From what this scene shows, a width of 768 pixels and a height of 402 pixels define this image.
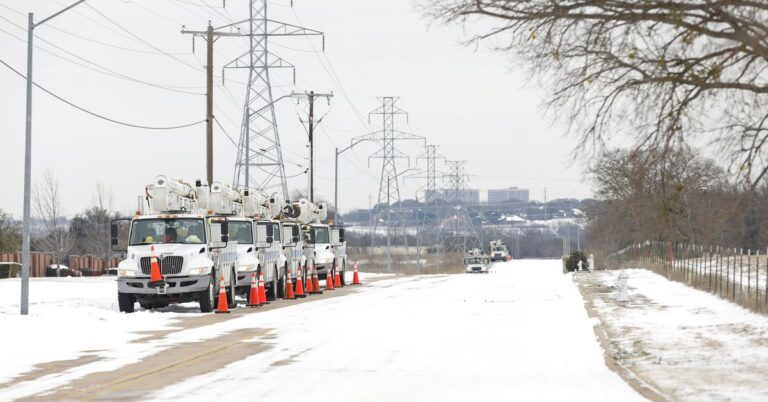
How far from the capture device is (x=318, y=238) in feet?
161

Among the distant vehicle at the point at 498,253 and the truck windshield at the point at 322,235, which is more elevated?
the truck windshield at the point at 322,235

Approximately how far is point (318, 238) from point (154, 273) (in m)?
19.8

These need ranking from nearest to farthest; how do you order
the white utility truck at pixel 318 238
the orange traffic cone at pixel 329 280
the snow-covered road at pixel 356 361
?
the snow-covered road at pixel 356 361, the white utility truck at pixel 318 238, the orange traffic cone at pixel 329 280

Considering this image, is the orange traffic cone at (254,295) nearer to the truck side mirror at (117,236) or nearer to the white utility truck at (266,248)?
the white utility truck at (266,248)

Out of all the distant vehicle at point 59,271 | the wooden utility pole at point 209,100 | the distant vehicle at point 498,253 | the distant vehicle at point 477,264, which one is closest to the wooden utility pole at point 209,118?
the wooden utility pole at point 209,100

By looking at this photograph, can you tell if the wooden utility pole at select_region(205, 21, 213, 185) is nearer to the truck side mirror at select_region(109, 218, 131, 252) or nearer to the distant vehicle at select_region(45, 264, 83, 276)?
the truck side mirror at select_region(109, 218, 131, 252)

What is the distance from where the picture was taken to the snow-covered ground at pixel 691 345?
45.6ft

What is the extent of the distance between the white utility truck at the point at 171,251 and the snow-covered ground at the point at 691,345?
1005 cm

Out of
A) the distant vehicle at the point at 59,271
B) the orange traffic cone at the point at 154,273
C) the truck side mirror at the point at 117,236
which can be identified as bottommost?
the distant vehicle at the point at 59,271

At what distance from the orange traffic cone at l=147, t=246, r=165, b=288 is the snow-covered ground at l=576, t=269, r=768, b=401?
→ 10.9 meters

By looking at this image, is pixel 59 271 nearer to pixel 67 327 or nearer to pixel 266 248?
pixel 266 248

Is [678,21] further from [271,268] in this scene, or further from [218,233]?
[271,268]

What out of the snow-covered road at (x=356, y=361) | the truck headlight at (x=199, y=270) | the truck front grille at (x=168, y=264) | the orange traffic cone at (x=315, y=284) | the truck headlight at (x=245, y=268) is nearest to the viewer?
the snow-covered road at (x=356, y=361)

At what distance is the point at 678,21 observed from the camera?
13.3m
